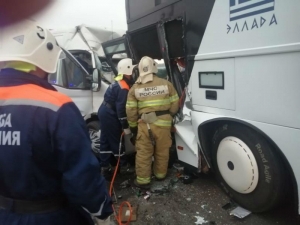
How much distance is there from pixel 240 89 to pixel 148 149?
158cm

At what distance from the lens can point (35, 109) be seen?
3.75ft

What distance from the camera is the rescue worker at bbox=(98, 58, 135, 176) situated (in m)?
3.67

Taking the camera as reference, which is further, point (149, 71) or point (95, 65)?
point (95, 65)

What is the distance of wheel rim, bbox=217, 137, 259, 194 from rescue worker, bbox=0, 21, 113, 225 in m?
1.48

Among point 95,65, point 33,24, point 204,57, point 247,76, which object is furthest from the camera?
point 95,65

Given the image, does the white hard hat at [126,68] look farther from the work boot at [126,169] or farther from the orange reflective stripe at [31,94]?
the orange reflective stripe at [31,94]

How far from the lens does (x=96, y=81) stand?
4.50 metres

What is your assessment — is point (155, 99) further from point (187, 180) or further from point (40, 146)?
point (40, 146)

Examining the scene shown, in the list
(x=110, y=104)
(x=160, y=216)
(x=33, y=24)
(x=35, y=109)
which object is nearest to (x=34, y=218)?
(x=35, y=109)

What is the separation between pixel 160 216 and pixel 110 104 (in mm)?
1764

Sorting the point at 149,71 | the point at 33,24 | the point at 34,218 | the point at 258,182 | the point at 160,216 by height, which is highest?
the point at 33,24

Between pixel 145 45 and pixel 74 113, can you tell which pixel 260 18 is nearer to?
pixel 74 113

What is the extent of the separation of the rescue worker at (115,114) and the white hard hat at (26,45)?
7.69ft

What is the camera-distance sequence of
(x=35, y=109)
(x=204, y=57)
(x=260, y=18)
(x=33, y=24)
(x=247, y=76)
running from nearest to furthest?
(x=35, y=109), (x=33, y=24), (x=260, y=18), (x=247, y=76), (x=204, y=57)
